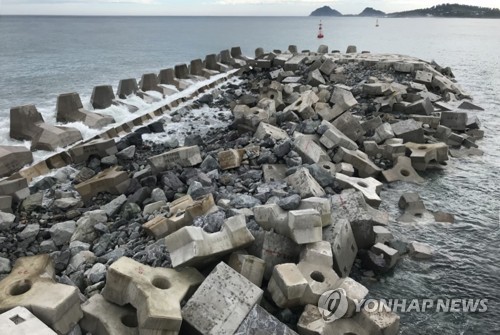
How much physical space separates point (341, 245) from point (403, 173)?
13.3ft

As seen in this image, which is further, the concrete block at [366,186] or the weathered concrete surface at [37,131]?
the weathered concrete surface at [37,131]

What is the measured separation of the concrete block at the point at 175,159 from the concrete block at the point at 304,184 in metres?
2.05

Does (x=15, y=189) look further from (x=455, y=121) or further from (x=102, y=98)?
(x=455, y=121)

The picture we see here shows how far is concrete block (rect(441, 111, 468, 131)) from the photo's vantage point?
11.7 metres

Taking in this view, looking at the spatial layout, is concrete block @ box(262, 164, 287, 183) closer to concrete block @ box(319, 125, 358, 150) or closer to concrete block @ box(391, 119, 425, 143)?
concrete block @ box(319, 125, 358, 150)

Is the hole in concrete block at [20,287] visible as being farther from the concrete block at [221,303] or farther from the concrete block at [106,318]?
the concrete block at [221,303]

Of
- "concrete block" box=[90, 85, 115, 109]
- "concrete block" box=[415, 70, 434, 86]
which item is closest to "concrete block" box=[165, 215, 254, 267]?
"concrete block" box=[90, 85, 115, 109]

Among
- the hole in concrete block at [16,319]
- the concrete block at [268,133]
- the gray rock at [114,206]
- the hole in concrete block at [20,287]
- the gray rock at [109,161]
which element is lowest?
the gray rock at [114,206]

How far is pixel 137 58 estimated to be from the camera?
34.4 metres

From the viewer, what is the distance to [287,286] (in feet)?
13.7

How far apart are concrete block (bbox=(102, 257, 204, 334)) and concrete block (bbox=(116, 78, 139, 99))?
11.0 metres

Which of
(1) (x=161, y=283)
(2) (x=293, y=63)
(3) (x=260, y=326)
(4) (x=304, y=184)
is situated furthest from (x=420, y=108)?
(1) (x=161, y=283)

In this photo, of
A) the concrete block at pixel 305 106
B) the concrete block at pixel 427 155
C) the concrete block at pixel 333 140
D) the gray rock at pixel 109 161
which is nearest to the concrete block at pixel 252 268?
the concrete block at pixel 333 140

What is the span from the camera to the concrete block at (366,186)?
7016mm
